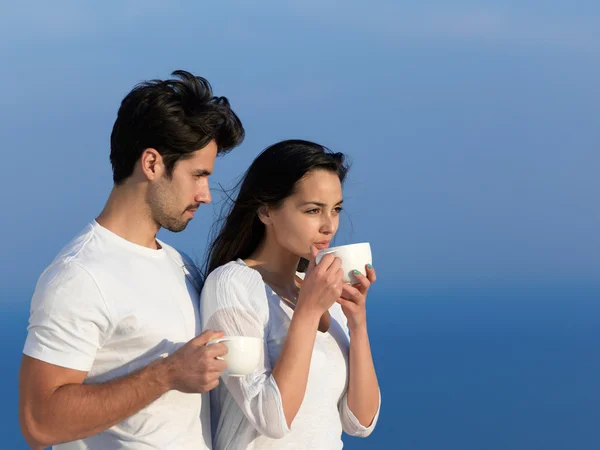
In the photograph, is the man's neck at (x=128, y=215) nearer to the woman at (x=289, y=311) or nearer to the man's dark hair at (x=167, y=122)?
the man's dark hair at (x=167, y=122)

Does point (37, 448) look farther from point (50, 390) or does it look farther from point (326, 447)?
point (326, 447)

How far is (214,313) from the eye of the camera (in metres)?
2.90

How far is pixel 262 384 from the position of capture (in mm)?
2760

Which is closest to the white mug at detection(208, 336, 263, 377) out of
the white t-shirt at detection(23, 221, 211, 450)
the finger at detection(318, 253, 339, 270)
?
the white t-shirt at detection(23, 221, 211, 450)

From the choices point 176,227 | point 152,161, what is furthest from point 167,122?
point 176,227

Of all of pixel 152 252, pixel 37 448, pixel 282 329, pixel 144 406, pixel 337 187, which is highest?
pixel 337 187

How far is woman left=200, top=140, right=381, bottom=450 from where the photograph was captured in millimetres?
2775

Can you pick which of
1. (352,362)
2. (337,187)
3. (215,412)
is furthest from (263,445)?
(337,187)

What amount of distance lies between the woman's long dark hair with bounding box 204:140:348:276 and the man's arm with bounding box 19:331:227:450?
78cm

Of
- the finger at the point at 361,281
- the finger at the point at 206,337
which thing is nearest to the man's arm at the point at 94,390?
the finger at the point at 206,337

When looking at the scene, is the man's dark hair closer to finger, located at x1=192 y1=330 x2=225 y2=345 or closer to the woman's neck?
the woman's neck

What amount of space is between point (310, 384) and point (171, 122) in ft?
3.43

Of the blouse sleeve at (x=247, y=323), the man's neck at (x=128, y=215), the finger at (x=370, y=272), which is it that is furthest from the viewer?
the finger at (x=370, y=272)

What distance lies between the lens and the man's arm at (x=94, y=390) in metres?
2.51
